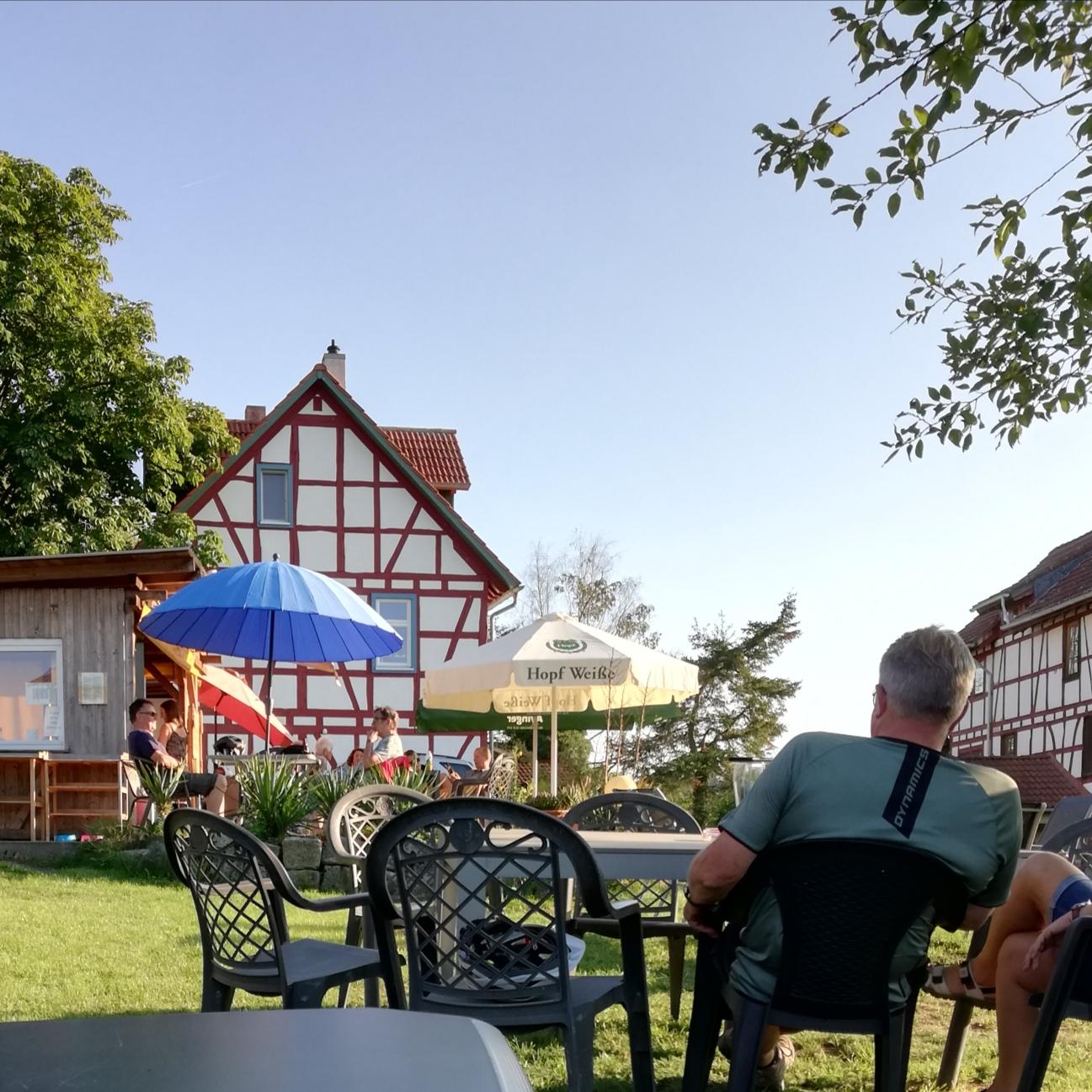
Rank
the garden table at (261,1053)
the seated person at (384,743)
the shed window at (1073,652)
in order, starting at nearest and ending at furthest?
the garden table at (261,1053) < the seated person at (384,743) < the shed window at (1073,652)

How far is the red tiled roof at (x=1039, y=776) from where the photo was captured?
97.7 ft

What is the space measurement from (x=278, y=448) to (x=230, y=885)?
947 inches

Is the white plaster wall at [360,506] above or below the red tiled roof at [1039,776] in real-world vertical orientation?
above

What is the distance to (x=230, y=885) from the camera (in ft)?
12.1

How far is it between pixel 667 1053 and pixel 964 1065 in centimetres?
102

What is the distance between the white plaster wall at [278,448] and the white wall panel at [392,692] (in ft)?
16.2

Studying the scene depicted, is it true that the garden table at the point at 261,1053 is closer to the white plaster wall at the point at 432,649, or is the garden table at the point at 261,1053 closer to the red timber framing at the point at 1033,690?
the white plaster wall at the point at 432,649

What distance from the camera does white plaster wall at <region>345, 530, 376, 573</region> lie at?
27.1 meters

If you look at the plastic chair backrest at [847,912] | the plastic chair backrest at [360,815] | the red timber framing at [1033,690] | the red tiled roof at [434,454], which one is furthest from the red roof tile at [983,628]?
the plastic chair backrest at [847,912]

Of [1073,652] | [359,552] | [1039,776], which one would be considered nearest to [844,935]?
[359,552]

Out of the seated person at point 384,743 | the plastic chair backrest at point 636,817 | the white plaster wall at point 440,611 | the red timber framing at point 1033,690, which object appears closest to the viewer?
the plastic chair backrest at point 636,817

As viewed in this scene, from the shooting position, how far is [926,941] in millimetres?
2938

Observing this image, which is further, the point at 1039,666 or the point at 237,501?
the point at 1039,666

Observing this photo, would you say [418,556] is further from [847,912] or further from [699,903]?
[847,912]
